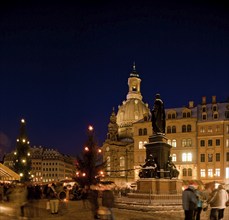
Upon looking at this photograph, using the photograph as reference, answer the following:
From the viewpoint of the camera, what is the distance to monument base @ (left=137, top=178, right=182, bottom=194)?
78.5ft

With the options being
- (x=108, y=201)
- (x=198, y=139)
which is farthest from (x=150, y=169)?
(x=198, y=139)

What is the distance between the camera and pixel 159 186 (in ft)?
78.5

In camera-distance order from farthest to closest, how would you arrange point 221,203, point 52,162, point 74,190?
point 52,162
point 74,190
point 221,203

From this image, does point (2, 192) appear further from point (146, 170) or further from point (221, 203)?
point (221, 203)

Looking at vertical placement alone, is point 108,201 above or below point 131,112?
below

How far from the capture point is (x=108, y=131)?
110250mm

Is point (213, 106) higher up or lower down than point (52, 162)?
higher up

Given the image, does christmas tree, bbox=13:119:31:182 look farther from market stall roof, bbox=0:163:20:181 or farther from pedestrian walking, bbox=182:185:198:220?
pedestrian walking, bbox=182:185:198:220

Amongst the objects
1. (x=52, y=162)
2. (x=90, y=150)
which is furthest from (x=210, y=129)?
(x=52, y=162)

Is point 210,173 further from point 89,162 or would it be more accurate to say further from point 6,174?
point 6,174

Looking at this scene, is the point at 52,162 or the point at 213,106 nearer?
the point at 213,106

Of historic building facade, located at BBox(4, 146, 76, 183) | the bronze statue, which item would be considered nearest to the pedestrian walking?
the bronze statue

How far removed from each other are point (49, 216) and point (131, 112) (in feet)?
313

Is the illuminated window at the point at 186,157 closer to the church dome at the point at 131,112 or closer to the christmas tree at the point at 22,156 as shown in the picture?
the christmas tree at the point at 22,156
